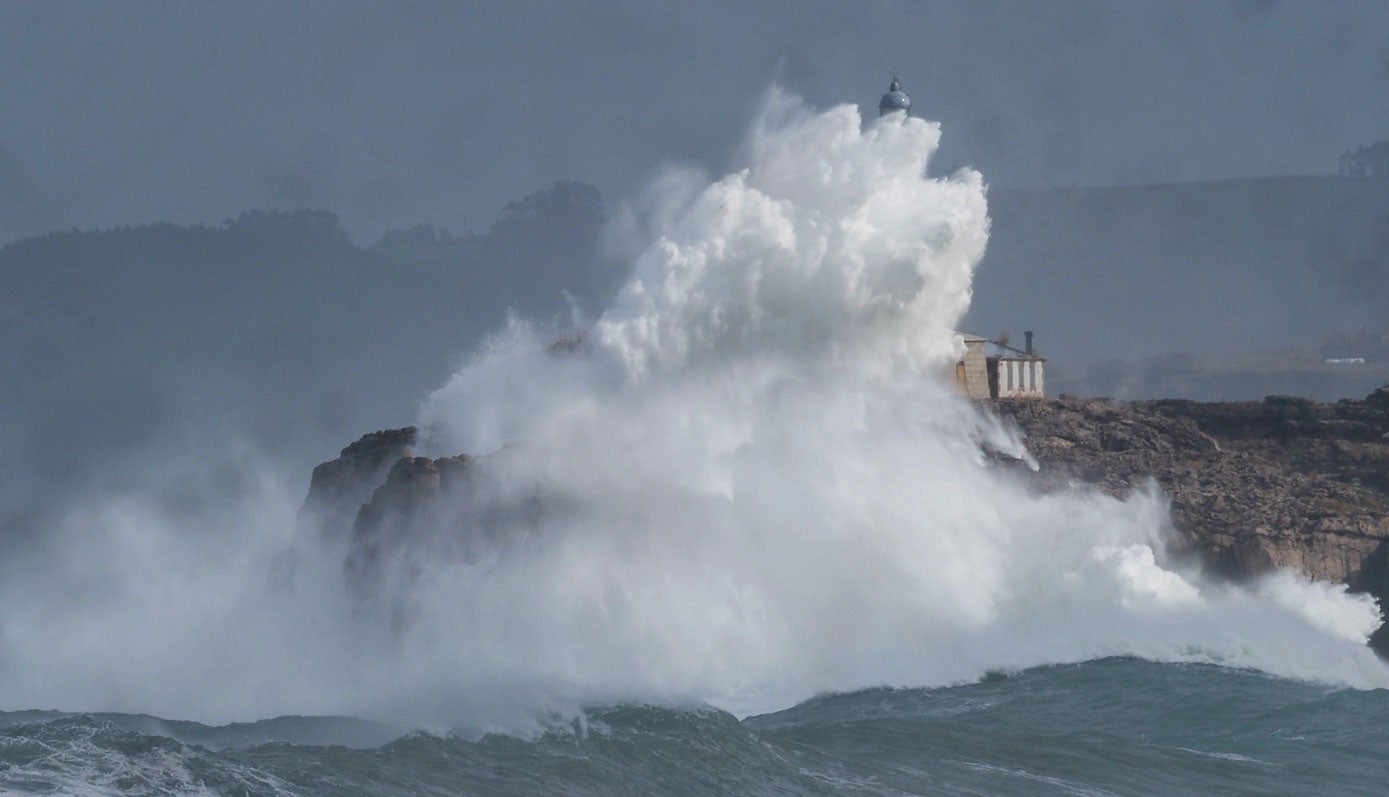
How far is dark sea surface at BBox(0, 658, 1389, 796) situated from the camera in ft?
79.2

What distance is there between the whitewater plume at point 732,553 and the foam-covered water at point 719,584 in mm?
68

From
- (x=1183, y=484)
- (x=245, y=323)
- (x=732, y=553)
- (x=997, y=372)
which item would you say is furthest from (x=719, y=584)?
(x=245, y=323)

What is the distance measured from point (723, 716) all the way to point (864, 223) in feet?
54.2

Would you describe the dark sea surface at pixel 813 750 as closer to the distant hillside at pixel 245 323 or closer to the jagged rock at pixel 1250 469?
the jagged rock at pixel 1250 469

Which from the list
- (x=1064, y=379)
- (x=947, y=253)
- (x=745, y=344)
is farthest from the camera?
(x=1064, y=379)

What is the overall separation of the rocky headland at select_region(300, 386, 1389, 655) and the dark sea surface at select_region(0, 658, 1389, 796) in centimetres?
797

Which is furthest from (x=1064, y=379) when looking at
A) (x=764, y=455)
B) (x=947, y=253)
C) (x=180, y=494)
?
(x=764, y=455)

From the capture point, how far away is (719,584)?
34719mm

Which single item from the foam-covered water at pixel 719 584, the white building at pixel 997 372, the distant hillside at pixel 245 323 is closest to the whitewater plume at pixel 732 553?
the foam-covered water at pixel 719 584

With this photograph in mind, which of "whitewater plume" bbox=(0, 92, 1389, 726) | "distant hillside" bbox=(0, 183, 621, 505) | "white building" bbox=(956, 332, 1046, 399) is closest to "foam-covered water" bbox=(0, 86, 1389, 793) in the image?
"whitewater plume" bbox=(0, 92, 1389, 726)

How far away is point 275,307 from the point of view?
147 meters

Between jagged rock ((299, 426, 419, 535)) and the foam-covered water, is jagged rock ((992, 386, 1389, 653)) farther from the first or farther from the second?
jagged rock ((299, 426, 419, 535))

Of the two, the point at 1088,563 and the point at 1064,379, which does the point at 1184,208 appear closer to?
the point at 1064,379

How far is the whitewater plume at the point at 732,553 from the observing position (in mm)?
32719
